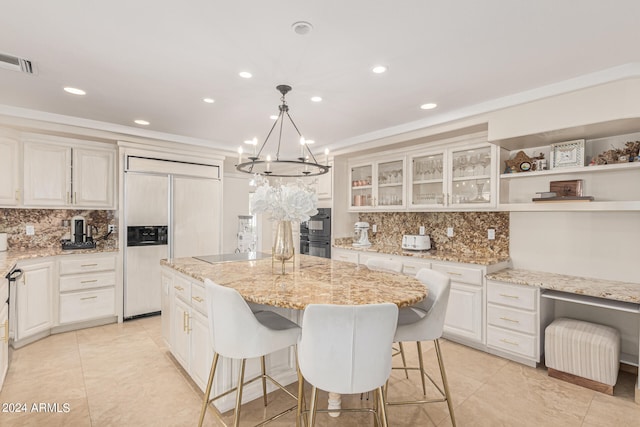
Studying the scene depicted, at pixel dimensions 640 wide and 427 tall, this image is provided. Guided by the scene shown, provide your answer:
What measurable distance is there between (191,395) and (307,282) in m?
1.30

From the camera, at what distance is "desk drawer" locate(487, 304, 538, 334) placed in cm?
281

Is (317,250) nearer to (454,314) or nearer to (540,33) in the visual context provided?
(454,314)

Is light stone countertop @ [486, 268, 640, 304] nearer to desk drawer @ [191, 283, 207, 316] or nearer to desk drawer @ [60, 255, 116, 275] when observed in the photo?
desk drawer @ [191, 283, 207, 316]

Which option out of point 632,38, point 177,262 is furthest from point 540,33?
point 177,262

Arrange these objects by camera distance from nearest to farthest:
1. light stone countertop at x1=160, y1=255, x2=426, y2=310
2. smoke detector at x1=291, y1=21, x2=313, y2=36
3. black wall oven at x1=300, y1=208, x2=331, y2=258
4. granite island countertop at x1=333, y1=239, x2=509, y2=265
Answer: light stone countertop at x1=160, y1=255, x2=426, y2=310 → smoke detector at x1=291, y1=21, x2=313, y2=36 → granite island countertop at x1=333, y1=239, x2=509, y2=265 → black wall oven at x1=300, y1=208, x2=331, y2=258

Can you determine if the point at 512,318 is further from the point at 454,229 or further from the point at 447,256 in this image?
the point at 454,229

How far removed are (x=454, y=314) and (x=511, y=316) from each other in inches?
21.6

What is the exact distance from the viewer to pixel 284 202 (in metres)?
2.10

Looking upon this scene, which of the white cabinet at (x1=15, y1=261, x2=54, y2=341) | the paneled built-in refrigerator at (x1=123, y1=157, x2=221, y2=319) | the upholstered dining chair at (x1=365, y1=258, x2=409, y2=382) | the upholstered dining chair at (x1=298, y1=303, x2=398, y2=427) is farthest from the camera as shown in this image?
the paneled built-in refrigerator at (x1=123, y1=157, x2=221, y2=319)

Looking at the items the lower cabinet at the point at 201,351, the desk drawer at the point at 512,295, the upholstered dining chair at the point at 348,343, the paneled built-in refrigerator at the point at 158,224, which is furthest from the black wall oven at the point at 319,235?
the upholstered dining chair at the point at 348,343

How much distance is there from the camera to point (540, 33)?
190cm

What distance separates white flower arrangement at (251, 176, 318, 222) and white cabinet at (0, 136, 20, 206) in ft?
10.1

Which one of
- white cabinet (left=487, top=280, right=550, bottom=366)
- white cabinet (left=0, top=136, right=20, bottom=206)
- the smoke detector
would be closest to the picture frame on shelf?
white cabinet (left=487, top=280, right=550, bottom=366)

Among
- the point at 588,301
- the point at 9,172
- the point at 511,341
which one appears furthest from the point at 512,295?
the point at 9,172
